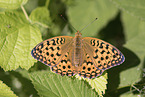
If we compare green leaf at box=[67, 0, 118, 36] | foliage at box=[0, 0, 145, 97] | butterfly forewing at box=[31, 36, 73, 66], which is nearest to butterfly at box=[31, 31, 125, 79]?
butterfly forewing at box=[31, 36, 73, 66]

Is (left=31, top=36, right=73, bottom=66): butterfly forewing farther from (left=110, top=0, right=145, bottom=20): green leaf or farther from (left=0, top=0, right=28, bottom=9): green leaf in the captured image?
(left=110, top=0, right=145, bottom=20): green leaf

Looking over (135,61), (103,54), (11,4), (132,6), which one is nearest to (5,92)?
(11,4)

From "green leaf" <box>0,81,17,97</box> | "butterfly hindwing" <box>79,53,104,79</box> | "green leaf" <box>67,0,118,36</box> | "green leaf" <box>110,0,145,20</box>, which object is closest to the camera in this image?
"green leaf" <box>0,81,17,97</box>

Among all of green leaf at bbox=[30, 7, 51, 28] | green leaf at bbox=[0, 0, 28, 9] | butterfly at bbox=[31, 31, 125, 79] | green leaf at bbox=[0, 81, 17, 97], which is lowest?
green leaf at bbox=[0, 81, 17, 97]

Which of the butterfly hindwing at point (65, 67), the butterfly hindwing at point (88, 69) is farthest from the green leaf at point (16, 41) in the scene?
the butterfly hindwing at point (88, 69)

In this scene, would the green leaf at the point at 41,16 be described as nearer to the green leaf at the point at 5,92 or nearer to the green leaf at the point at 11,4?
the green leaf at the point at 11,4

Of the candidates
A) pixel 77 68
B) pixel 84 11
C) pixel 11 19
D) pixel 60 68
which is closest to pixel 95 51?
pixel 77 68
